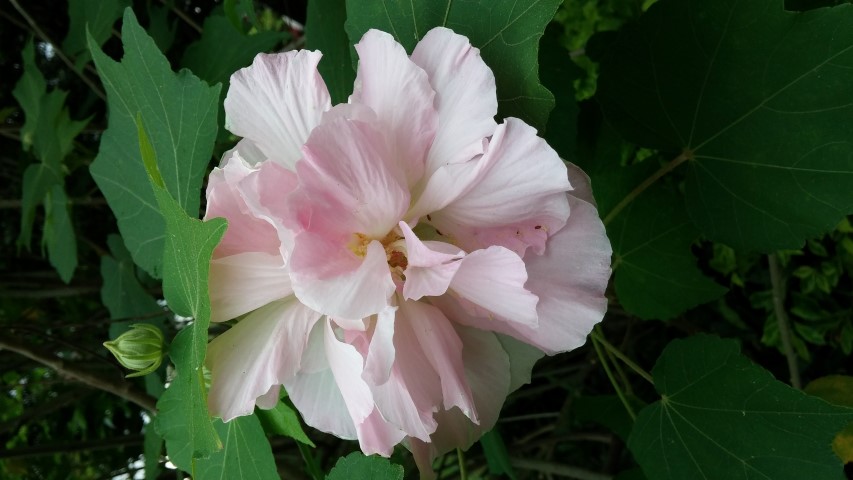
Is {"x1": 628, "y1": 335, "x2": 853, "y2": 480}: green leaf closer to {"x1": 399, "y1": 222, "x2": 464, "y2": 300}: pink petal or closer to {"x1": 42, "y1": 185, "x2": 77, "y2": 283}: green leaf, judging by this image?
{"x1": 399, "y1": 222, "x2": 464, "y2": 300}: pink petal

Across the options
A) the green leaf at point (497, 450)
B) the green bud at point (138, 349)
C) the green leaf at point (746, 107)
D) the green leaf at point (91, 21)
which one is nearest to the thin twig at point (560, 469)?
the green leaf at point (497, 450)

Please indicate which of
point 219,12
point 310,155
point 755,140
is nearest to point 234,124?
point 310,155

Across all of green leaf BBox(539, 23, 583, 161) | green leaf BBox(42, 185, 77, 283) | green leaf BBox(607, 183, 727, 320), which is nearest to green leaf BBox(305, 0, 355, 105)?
green leaf BBox(539, 23, 583, 161)

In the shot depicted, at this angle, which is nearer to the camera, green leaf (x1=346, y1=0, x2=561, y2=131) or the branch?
green leaf (x1=346, y1=0, x2=561, y2=131)

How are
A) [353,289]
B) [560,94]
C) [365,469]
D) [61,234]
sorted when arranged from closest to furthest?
[353,289]
[365,469]
[560,94]
[61,234]

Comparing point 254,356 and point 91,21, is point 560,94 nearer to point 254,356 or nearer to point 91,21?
point 254,356

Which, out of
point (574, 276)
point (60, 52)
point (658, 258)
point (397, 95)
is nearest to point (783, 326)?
point (658, 258)
